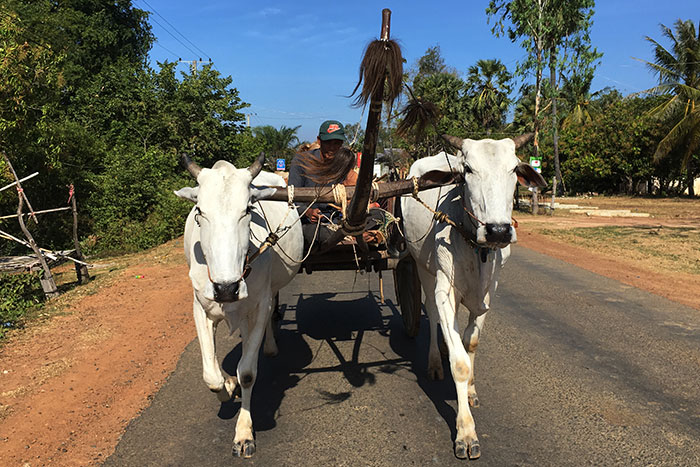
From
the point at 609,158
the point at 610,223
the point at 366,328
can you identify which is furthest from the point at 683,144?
the point at 366,328

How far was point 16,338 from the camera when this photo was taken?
611 cm

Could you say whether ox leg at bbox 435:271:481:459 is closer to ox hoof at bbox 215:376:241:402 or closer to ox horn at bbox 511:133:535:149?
ox horn at bbox 511:133:535:149

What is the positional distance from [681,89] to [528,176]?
30.7 m

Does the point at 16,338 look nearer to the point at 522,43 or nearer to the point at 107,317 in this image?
the point at 107,317

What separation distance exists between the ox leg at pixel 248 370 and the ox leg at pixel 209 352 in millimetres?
149

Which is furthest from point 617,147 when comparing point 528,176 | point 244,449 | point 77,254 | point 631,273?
point 244,449

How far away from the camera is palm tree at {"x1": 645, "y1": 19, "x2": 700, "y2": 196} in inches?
1078

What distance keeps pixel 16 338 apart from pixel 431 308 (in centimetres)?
498

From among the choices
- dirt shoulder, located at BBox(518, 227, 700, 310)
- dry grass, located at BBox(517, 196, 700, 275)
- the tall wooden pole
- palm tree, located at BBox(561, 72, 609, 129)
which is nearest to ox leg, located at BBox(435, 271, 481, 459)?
the tall wooden pole

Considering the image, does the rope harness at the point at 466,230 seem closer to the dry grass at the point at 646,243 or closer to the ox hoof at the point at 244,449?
the ox hoof at the point at 244,449

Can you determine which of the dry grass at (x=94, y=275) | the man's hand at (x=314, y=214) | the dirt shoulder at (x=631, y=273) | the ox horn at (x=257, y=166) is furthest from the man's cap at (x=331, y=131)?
the dirt shoulder at (x=631, y=273)

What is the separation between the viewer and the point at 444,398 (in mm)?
4227

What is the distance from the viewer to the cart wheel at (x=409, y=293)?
17.7ft

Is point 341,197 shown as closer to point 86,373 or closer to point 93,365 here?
point 86,373
